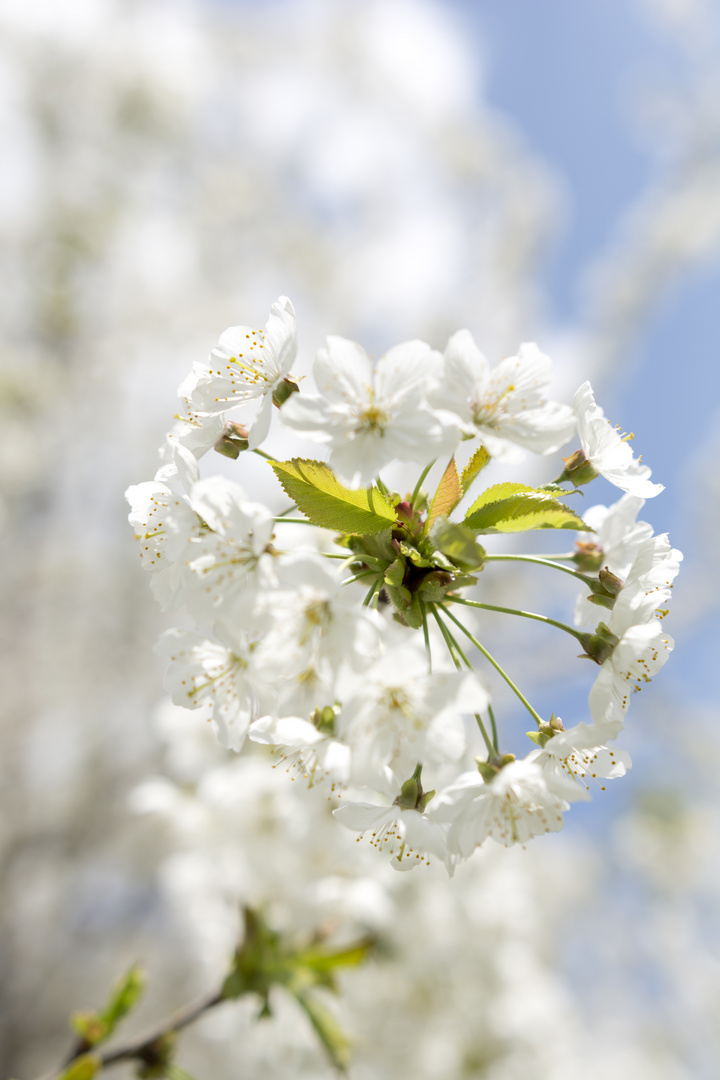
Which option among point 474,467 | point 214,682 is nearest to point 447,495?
point 474,467

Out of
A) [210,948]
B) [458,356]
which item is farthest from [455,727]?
[210,948]

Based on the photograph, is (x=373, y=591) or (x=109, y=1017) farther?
(x=109, y=1017)

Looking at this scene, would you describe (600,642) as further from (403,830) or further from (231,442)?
(231,442)

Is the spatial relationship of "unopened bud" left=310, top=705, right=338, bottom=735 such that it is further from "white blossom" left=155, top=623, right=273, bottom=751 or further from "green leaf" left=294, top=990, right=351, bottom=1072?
"green leaf" left=294, top=990, right=351, bottom=1072

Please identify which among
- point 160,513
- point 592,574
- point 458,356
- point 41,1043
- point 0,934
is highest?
point 0,934

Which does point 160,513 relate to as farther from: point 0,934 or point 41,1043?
point 41,1043

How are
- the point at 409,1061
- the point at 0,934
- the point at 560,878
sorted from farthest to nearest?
the point at 560,878 < the point at 0,934 < the point at 409,1061
